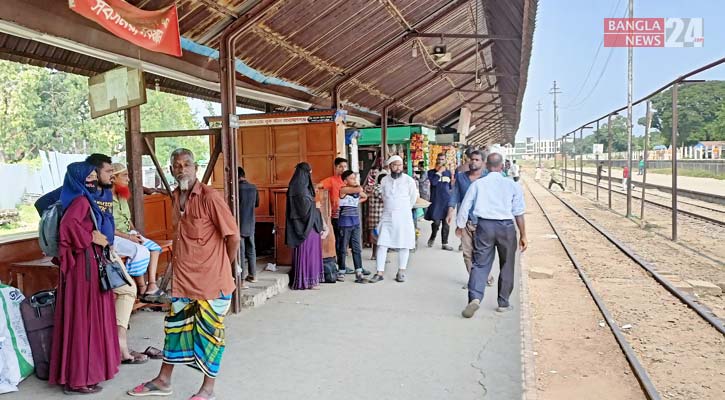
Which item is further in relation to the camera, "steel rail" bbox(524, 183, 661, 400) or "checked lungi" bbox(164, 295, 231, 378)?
"steel rail" bbox(524, 183, 661, 400)

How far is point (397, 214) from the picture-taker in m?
7.17

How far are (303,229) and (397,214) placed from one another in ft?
4.24

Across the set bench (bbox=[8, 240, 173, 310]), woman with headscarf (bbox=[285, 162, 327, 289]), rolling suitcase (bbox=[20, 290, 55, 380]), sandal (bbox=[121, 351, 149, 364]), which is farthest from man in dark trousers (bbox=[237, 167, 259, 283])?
rolling suitcase (bbox=[20, 290, 55, 380])

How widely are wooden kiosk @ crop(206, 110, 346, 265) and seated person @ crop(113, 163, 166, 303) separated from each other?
8.05ft

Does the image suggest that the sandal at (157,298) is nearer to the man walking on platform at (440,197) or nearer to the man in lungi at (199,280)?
the man in lungi at (199,280)

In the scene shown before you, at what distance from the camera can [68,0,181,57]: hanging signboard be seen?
3841 mm

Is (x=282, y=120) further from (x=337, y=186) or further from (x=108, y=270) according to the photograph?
(x=108, y=270)

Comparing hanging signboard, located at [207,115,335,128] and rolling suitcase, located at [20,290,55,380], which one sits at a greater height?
hanging signboard, located at [207,115,335,128]

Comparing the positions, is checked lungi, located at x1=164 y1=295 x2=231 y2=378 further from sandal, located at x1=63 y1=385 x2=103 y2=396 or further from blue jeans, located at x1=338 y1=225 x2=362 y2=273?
blue jeans, located at x1=338 y1=225 x2=362 y2=273

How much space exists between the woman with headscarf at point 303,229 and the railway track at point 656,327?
3407mm

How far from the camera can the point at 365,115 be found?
1289 centimetres

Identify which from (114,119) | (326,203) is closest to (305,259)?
(326,203)

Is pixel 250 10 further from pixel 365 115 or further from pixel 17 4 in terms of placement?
pixel 365 115

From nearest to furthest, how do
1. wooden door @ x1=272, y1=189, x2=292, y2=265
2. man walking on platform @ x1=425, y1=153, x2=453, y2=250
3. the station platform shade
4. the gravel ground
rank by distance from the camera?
the gravel ground, wooden door @ x1=272, y1=189, x2=292, y2=265, man walking on platform @ x1=425, y1=153, x2=453, y2=250, the station platform shade
